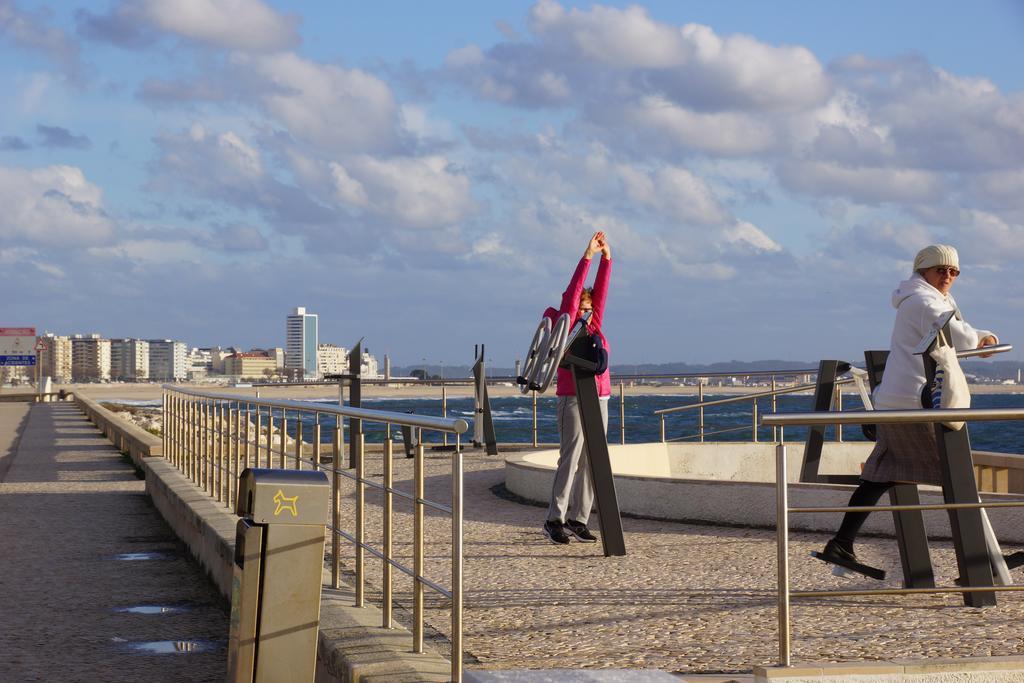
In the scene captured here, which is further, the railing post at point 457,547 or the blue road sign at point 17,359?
the blue road sign at point 17,359

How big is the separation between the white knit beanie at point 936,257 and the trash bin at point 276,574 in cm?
358

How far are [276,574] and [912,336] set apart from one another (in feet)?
11.6

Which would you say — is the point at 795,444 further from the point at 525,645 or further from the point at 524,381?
the point at 525,645

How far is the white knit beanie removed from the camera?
6352 millimetres

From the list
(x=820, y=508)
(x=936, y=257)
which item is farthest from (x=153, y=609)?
(x=936, y=257)

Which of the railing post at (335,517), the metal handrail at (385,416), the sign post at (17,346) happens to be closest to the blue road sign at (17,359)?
the sign post at (17,346)

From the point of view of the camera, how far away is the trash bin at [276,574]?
4.12m

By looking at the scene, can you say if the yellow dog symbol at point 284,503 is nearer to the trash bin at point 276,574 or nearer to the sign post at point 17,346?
the trash bin at point 276,574

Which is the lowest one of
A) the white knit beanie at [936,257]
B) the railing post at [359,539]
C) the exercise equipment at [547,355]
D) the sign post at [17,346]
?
the railing post at [359,539]

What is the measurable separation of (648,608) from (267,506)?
8.18ft

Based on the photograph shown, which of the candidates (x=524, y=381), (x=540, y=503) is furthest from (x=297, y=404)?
(x=540, y=503)

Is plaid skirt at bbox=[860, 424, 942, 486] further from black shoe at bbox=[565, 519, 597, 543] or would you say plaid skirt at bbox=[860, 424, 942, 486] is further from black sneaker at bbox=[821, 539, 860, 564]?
black shoe at bbox=[565, 519, 597, 543]

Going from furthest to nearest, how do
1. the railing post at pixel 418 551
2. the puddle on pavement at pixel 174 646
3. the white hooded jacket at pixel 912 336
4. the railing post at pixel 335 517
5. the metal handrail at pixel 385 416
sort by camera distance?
the white hooded jacket at pixel 912 336, the railing post at pixel 335 517, the puddle on pavement at pixel 174 646, the railing post at pixel 418 551, the metal handrail at pixel 385 416

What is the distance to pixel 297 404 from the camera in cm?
698
